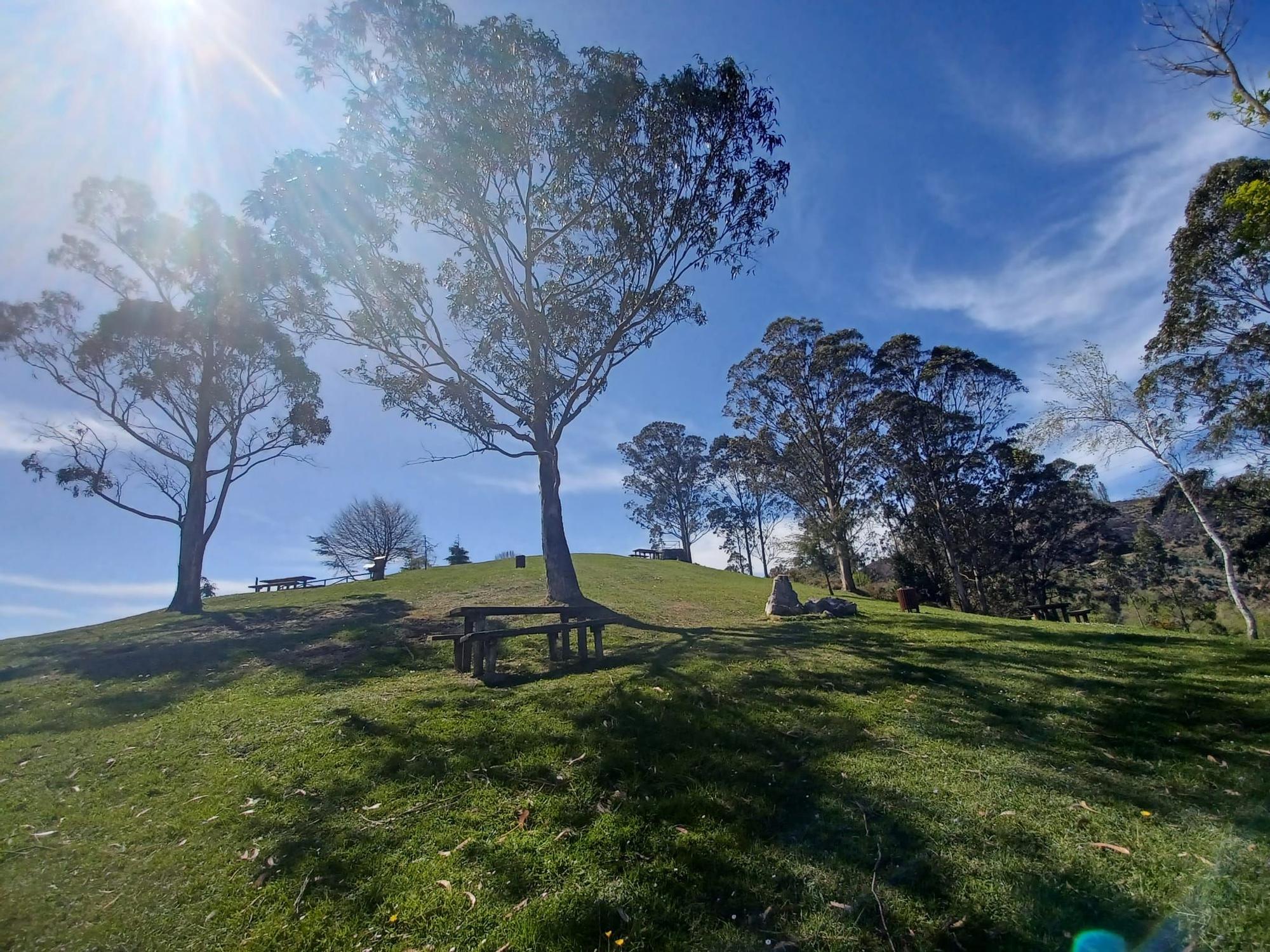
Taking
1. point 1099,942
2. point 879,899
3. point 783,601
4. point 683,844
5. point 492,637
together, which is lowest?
point 1099,942

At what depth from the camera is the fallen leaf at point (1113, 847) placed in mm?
3477

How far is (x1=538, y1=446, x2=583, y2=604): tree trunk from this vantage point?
1477 centimetres

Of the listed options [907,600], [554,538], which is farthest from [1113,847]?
[907,600]

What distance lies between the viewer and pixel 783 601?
15.1 m

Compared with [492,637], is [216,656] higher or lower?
lower

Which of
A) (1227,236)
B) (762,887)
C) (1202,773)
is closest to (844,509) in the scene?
(1227,236)

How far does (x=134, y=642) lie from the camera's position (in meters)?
13.4

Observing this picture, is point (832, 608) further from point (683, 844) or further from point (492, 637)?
point (683, 844)

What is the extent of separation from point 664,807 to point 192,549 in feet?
71.8

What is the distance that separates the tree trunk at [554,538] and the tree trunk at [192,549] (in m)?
13.0

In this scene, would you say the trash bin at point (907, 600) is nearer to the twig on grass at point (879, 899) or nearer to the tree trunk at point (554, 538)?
the tree trunk at point (554, 538)

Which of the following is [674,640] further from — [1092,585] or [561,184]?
[1092,585]

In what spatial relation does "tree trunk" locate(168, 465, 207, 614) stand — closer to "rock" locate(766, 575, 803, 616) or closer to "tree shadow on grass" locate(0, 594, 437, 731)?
"tree shadow on grass" locate(0, 594, 437, 731)

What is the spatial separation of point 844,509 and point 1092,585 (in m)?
21.8
